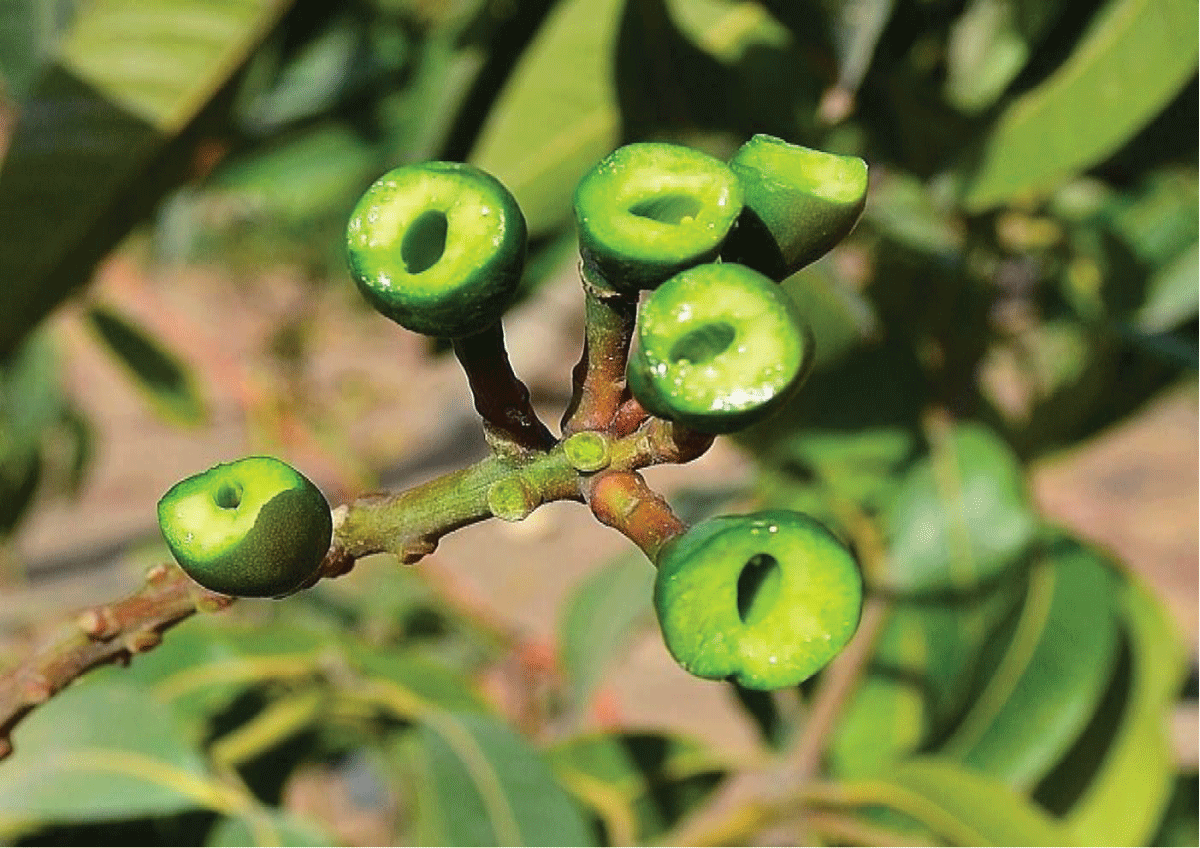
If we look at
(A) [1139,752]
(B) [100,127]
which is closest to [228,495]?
(B) [100,127]

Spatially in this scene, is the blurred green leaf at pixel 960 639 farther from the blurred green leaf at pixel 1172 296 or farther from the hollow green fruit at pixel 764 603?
the hollow green fruit at pixel 764 603

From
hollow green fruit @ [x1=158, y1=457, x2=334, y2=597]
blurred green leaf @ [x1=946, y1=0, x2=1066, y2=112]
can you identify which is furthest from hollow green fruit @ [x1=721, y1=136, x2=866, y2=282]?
blurred green leaf @ [x1=946, y1=0, x2=1066, y2=112]

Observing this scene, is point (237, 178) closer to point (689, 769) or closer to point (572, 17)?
point (572, 17)

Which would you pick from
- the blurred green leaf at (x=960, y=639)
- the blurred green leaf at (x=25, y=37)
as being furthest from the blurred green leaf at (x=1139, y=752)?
the blurred green leaf at (x=25, y=37)

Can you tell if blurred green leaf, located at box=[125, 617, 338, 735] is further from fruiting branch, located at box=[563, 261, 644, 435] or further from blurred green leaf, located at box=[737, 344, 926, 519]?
fruiting branch, located at box=[563, 261, 644, 435]

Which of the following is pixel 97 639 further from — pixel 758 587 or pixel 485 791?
pixel 485 791
